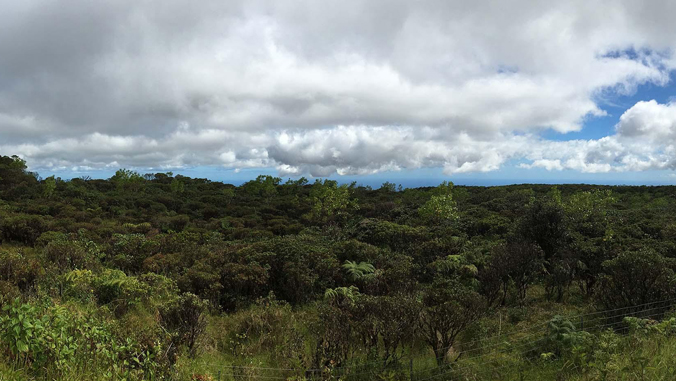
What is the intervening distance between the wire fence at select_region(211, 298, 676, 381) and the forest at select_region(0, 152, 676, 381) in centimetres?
4

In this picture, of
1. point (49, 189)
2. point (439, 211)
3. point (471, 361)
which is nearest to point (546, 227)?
point (439, 211)

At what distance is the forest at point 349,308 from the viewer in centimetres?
500

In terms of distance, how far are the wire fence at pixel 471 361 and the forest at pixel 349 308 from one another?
0.04 metres

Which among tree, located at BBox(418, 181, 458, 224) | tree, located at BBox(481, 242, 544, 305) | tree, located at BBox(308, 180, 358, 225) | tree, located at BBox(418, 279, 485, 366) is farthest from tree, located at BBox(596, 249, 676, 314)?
tree, located at BBox(308, 180, 358, 225)

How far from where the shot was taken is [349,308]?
7.14 metres

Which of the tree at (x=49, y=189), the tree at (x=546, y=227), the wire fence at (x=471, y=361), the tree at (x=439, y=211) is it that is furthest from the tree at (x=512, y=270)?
the tree at (x=49, y=189)

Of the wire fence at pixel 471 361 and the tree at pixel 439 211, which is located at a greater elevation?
the tree at pixel 439 211

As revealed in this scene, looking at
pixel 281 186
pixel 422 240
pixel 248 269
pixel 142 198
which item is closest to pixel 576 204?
pixel 422 240

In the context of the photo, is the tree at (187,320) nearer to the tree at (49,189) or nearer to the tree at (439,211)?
the tree at (439,211)

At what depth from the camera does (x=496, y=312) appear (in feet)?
32.0

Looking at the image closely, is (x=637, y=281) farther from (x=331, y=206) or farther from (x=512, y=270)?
(x=331, y=206)

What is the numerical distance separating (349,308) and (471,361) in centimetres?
241

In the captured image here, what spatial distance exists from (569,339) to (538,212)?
10.1 meters

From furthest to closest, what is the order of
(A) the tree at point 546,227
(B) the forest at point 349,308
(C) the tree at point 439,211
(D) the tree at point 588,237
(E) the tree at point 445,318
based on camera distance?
(C) the tree at point 439,211 < (A) the tree at point 546,227 < (D) the tree at point 588,237 < (E) the tree at point 445,318 < (B) the forest at point 349,308
